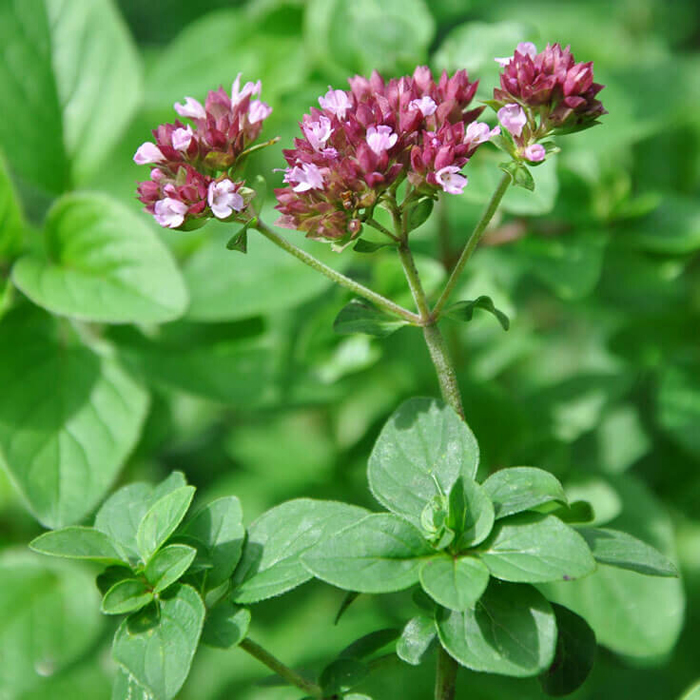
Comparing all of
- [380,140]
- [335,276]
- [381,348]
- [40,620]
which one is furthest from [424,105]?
[40,620]

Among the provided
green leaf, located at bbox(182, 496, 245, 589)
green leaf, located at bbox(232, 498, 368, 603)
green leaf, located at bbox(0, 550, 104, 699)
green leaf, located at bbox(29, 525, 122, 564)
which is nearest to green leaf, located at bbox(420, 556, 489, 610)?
green leaf, located at bbox(232, 498, 368, 603)

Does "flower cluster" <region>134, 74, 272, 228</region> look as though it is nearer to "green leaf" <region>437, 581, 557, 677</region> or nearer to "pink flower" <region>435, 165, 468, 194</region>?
"pink flower" <region>435, 165, 468, 194</region>

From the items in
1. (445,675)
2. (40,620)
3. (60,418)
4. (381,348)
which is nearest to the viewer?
(445,675)

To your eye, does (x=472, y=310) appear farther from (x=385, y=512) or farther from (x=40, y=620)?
(x=40, y=620)

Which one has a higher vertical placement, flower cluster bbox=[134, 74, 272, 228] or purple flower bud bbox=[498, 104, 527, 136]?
flower cluster bbox=[134, 74, 272, 228]

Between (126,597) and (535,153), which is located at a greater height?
(535,153)

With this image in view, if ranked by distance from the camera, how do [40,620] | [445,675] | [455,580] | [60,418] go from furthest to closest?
[40,620] → [60,418] → [445,675] → [455,580]

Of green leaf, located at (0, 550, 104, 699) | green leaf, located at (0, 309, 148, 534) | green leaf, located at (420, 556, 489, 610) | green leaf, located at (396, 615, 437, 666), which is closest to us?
Result: green leaf, located at (420, 556, 489, 610)

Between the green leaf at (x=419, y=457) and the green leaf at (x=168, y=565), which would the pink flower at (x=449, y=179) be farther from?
the green leaf at (x=168, y=565)

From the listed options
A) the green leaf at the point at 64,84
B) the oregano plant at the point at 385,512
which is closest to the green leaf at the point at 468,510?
the oregano plant at the point at 385,512
